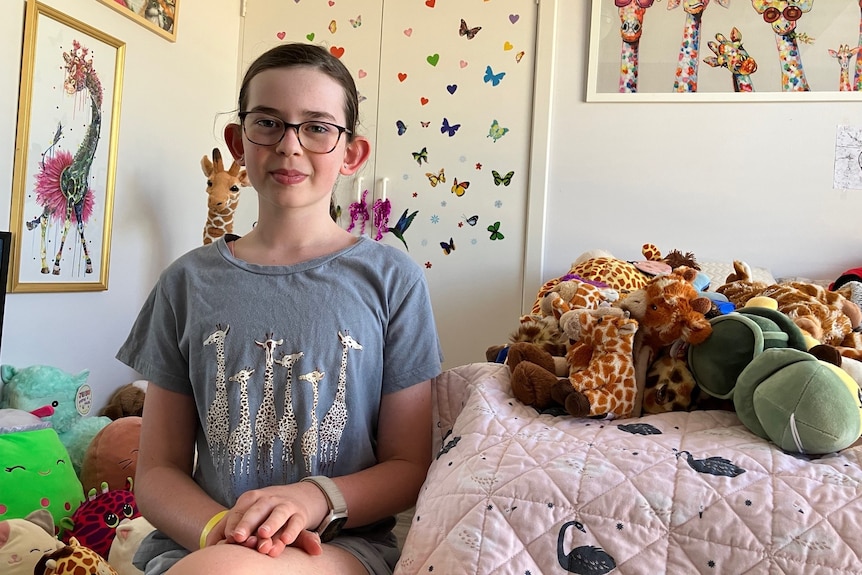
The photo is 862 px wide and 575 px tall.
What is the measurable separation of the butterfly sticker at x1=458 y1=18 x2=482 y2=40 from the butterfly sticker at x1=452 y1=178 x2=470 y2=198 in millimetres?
558

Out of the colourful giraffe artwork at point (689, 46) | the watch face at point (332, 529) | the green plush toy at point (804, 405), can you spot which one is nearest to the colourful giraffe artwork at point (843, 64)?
the colourful giraffe artwork at point (689, 46)

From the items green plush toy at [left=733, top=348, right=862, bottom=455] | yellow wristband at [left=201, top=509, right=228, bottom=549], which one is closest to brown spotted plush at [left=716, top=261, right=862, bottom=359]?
green plush toy at [left=733, top=348, right=862, bottom=455]

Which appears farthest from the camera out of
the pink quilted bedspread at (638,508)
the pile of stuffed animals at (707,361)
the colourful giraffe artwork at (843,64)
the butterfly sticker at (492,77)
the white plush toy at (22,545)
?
the butterfly sticker at (492,77)

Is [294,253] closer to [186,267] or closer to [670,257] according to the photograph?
[186,267]

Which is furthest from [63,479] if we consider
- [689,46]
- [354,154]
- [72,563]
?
[689,46]

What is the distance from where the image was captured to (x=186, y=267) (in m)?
0.89

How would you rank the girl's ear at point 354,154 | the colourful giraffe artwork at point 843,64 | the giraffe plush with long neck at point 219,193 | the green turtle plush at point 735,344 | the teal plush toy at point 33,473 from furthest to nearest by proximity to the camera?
the giraffe plush with long neck at point 219,193 → the colourful giraffe artwork at point 843,64 → the teal plush toy at point 33,473 → the girl's ear at point 354,154 → the green turtle plush at point 735,344

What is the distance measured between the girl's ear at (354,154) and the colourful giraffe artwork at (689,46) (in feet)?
6.10

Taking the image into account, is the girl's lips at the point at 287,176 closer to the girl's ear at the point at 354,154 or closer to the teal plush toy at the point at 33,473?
the girl's ear at the point at 354,154

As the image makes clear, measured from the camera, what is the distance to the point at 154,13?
2.32m

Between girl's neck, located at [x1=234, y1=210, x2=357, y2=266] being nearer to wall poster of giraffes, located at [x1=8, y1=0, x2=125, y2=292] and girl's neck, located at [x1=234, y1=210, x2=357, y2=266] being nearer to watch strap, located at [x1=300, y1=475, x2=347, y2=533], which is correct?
watch strap, located at [x1=300, y1=475, x2=347, y2=533]

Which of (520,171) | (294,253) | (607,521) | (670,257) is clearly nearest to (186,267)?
(294,253)

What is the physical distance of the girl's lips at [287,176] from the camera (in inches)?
33.2

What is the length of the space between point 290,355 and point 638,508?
1.40ft
